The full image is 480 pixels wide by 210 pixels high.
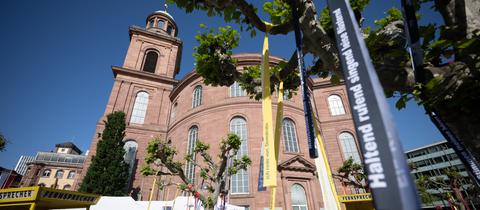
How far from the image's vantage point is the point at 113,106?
83.9 feet

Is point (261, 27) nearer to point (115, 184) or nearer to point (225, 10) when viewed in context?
point (225, 10)

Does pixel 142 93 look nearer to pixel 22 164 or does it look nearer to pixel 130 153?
pixel 130 153

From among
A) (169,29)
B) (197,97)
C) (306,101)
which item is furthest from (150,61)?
(306,101)

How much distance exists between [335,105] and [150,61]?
2521cm

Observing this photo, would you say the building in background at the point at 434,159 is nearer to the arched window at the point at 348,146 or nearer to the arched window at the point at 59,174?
the arched window at the point at 348,146

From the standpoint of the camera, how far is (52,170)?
5531 cm

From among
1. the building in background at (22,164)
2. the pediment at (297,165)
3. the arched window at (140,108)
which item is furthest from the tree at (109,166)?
the building in background at (22,164)

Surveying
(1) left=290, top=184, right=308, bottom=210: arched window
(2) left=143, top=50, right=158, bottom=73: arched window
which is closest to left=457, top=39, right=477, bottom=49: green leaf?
(1) left=290, top=184, right=308, bottom=210: arched window

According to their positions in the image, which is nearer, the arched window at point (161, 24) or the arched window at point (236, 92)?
the arched window at point (236, 92)

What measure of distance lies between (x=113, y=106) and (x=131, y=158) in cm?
648

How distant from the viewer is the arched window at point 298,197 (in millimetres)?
17266

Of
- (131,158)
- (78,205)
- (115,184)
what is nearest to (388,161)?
(78,205)

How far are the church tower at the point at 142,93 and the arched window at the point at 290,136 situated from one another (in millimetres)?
12628

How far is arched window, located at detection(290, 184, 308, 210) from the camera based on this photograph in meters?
17.3
